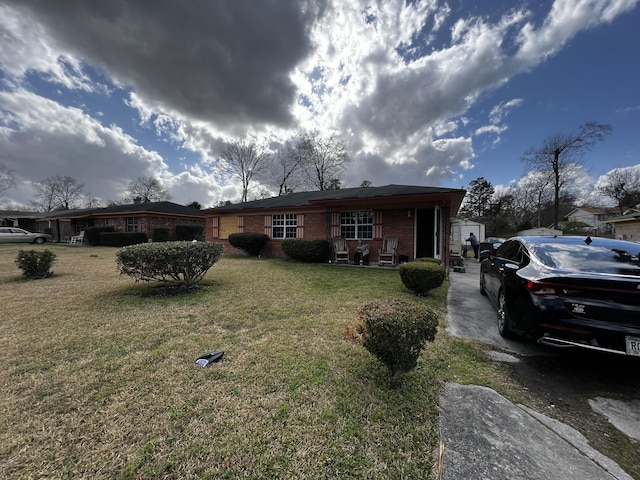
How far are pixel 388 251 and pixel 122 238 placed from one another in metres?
19.4

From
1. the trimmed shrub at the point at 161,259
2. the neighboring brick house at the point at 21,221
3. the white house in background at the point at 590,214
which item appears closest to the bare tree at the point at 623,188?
the white house in background at the point at 590,214

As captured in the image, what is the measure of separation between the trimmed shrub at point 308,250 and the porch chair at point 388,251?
7.83ft

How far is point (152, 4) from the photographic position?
7422 mm

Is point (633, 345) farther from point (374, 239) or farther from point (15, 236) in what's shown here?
point (15, 236)

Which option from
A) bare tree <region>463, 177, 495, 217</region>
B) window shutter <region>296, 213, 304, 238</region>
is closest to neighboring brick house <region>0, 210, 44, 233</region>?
window shutter <region>296, 213, 304, 238</region>

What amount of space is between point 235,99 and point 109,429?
1589 cm

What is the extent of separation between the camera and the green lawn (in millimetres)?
1555

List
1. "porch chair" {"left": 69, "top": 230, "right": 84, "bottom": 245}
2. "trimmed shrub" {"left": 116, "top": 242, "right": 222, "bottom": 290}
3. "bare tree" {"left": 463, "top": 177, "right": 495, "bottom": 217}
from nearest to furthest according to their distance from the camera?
"trimmed shrub" {"left": 116, "top": 242, "right": 222, "bottom": 290}, "porch chair" {"left": 69, "top": 230, "right": 84, "bottom": 245}, "bare tree" {"left": 463, "top": 177, "right": 495, "bottom": 217}

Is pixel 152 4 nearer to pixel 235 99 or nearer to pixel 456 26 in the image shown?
pixel 235 99

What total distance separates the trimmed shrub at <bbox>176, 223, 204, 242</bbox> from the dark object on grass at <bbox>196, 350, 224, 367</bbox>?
19.7 meters

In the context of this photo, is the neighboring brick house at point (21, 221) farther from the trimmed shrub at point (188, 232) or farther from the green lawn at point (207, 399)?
the green lawn at point (207, 399)

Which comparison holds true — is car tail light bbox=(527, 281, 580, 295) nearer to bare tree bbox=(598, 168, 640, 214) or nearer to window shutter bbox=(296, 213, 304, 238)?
window shutter bbox=(296, 213, 304, 238)

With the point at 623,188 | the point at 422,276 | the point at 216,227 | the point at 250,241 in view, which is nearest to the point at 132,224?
the point at 216,227

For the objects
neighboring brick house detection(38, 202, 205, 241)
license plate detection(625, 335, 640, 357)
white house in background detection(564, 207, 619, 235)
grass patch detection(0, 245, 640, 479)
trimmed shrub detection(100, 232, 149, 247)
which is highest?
white house in background detection(564, 207, 619, 235)
